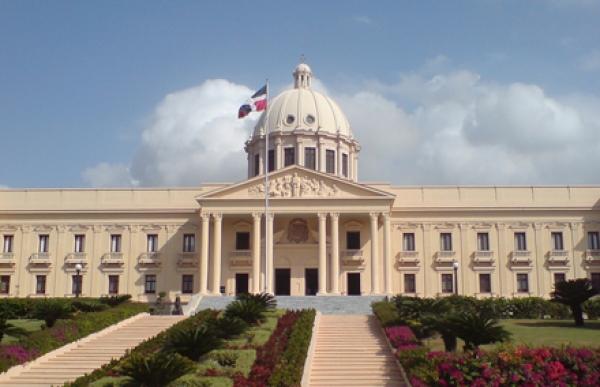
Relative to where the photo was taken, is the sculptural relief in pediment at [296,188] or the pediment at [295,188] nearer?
the pediment at [295,188]

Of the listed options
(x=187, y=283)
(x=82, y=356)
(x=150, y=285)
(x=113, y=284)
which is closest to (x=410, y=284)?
(x=187, y=283)

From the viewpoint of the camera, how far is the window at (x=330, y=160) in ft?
192

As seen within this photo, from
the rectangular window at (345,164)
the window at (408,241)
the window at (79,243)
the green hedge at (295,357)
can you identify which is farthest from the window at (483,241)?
the window at (79,243)

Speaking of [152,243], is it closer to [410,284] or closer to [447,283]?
[410,284]

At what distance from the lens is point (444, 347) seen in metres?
24.4

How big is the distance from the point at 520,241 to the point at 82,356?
35612 millimetres

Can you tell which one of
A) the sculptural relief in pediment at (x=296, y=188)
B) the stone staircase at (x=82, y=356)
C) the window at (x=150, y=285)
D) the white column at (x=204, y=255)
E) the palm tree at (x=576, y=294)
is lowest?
the stone staircase at (x=82, y=356)

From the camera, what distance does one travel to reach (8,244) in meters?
52.9

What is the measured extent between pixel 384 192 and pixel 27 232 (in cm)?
2821

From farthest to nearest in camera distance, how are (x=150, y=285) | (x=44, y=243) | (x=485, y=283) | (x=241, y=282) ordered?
(x=44, y=243), (x=150, y=285), (x=241, y=282), (x=485, y=283)

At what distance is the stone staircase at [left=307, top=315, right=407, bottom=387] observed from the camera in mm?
22156

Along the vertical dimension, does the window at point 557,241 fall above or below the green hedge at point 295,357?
above

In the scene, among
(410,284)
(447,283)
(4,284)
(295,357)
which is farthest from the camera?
(4,284)

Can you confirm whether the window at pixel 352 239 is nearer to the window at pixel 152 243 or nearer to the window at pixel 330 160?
the window at pixel 330 160
